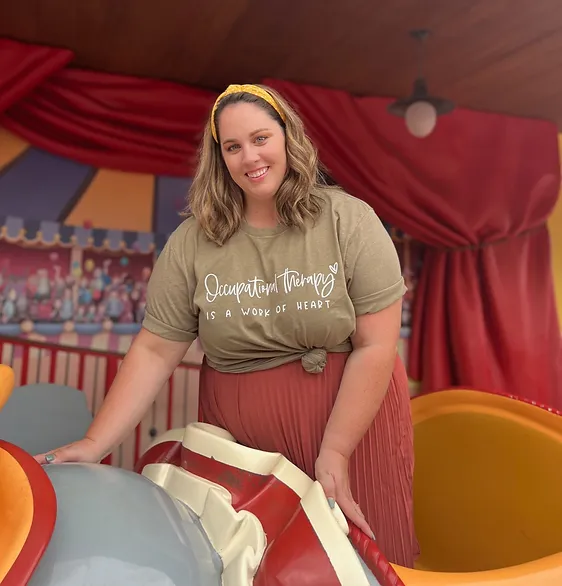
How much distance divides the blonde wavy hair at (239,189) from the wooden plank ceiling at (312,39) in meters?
0.86

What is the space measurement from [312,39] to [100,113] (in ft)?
2.42

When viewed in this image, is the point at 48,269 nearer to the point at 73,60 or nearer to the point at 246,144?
the point at 73,60

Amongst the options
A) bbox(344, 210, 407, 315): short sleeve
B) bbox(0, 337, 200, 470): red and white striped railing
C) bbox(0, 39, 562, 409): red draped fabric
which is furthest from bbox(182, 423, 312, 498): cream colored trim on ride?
bbox(0, 39, 562, 409): red draped fabric

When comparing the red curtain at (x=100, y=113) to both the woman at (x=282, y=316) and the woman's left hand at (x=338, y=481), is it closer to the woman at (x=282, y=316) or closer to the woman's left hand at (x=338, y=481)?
the woman at (x=282, y=316)

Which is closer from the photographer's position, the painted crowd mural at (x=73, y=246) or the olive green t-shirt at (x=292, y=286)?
the olive green t-shirt at (x=292, y=286)

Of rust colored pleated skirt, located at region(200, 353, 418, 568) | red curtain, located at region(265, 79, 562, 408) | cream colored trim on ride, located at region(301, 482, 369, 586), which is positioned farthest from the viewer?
red curtain, located at region(265, 79, 562, 408)

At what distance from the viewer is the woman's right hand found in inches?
31.1

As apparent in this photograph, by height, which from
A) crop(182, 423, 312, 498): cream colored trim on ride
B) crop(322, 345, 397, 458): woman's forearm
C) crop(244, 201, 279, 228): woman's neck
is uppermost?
crop(244, 201, 279, 228): woman's neck

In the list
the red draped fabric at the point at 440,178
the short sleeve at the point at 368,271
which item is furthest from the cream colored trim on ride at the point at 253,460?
the red draped fabric at the point at 440,178

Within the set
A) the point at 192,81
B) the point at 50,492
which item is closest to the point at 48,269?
the point at 192,81

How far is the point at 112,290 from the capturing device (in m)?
1.96

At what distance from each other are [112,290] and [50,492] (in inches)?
56.6

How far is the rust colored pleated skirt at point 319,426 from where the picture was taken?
839 mm

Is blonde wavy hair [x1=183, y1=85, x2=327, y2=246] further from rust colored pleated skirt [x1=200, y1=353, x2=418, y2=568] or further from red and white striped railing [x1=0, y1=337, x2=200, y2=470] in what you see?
red and white striped railing [x1=0, y1=337, x2=200, y2=470]
